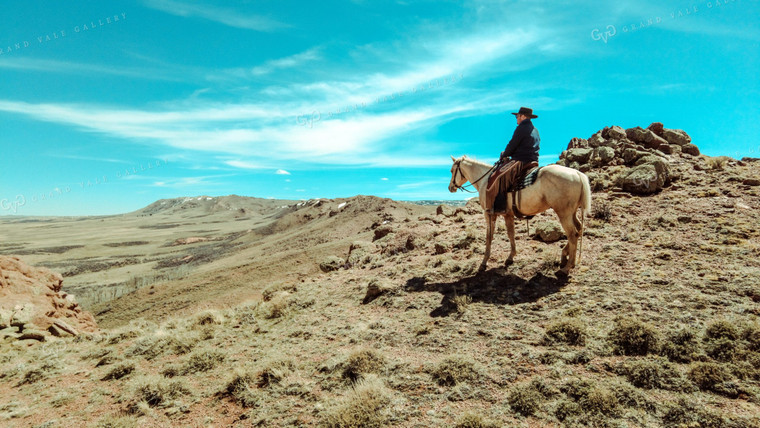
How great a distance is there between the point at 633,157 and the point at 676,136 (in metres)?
4.00

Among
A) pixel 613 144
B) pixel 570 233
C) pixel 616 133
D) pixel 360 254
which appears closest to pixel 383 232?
pixel 360 254

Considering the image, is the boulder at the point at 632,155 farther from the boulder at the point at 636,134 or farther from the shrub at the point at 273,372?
the shrub at the point at 273,372

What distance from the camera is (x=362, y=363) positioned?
17.1ft

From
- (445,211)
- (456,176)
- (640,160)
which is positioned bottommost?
(445,211)

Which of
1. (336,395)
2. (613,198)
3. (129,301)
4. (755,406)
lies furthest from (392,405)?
(129,301)

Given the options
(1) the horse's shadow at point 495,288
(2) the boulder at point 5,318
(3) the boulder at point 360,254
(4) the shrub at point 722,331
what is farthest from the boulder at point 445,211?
(2) the boulder at point 5,318

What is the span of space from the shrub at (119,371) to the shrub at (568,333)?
8.24 meters

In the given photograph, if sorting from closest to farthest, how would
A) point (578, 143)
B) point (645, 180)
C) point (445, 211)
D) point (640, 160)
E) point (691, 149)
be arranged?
point (645, 180) < point (640, 160) < point (691, 149) < point (445, 211) < point (578, 143)

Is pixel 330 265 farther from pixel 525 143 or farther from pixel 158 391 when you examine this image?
pixel 525 143

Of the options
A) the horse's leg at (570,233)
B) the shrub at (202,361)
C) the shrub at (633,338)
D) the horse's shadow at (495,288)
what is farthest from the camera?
the horse's leg at (570,233)

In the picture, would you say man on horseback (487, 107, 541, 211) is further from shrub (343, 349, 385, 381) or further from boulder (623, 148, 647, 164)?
boulder (623, 148, 647, 164)

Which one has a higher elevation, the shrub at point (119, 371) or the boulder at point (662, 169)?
the boulder at point (662, 169)

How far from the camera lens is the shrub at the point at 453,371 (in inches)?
180

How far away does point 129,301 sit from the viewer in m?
21.1
